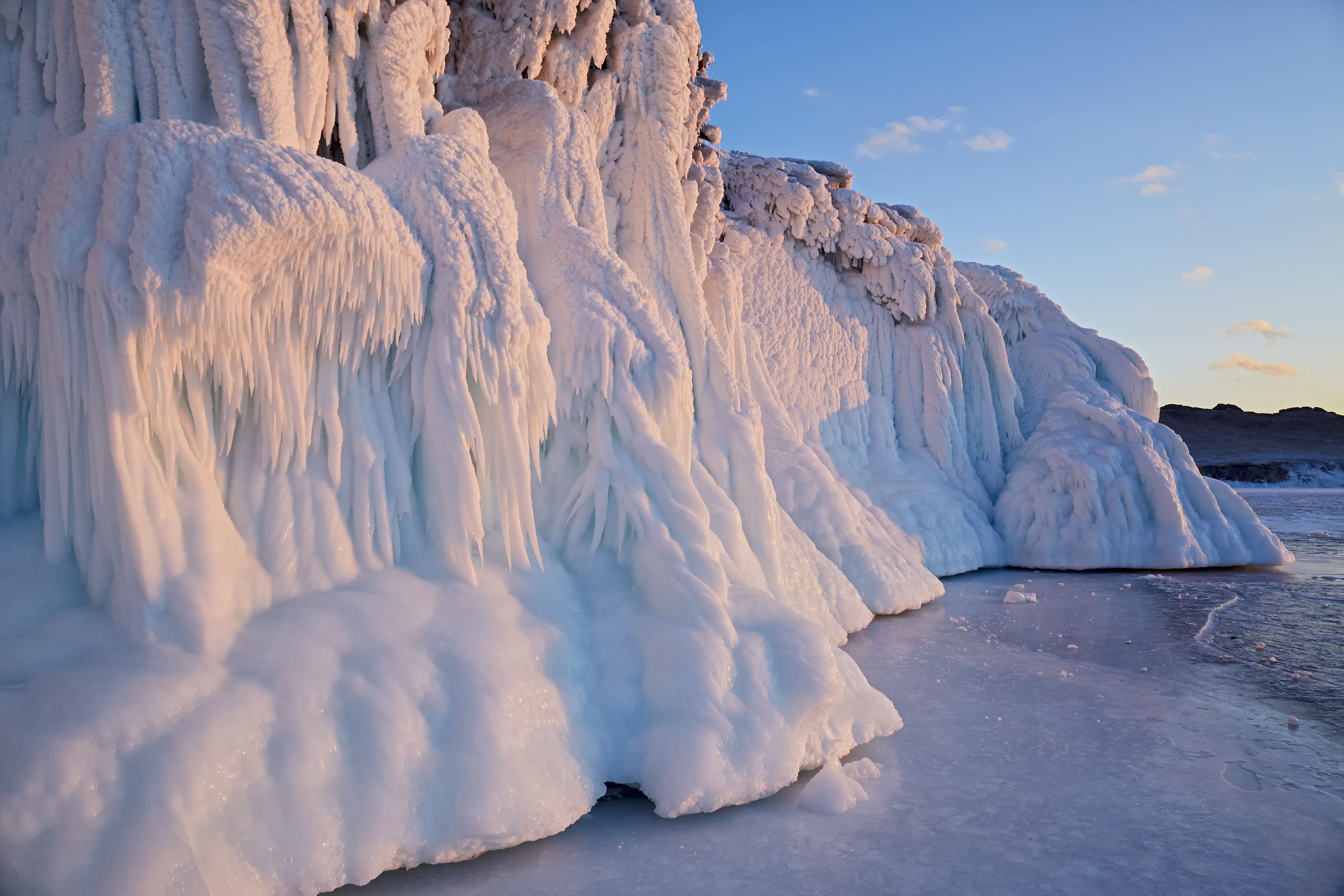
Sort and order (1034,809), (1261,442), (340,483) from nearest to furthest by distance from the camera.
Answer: (1034,809) < (340,483) < (1261,442)

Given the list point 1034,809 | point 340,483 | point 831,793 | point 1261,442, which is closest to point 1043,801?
point 1034,809

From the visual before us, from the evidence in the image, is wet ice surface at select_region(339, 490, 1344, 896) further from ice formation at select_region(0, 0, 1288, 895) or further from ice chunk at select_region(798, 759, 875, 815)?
ice formation at select_region(0, 0, 1288, 895)

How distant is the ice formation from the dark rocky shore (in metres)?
46.4

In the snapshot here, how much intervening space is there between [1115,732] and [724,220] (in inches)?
246

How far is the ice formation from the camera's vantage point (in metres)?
2.57

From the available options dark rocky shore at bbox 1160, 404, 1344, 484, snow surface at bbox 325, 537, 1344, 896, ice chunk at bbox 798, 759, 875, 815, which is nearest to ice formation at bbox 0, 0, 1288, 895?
ice chunk at bbox 798, 759, 875, 815

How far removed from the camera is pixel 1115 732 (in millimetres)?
4219

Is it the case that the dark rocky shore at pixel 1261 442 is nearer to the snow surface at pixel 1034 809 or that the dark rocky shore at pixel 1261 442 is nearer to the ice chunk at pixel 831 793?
the snow surface at pixel 1034 809

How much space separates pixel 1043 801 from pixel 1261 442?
217 ft

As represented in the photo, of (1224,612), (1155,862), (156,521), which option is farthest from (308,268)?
→ (1224,612)

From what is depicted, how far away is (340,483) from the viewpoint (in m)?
3.41

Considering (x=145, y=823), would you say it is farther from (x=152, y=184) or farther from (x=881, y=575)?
(x=881, y=575)

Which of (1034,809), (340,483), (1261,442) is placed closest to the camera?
(1034,809)

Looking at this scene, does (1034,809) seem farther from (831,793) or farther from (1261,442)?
(1261,442)
